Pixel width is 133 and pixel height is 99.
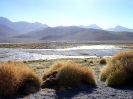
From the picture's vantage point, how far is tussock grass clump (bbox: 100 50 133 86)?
48.8 feet

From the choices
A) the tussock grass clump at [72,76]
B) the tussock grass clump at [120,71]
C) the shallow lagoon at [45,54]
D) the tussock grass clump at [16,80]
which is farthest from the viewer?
the shallow lagoon at [45,54]

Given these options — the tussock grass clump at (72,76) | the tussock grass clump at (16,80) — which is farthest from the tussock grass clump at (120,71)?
the tussock grass clump at (16,80)

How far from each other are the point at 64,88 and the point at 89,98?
205 cm

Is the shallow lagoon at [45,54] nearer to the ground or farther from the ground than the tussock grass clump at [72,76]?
nearer to the ground

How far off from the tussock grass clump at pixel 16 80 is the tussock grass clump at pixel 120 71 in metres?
4.70

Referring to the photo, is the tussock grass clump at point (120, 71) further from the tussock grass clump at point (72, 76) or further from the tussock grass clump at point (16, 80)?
the tussock grass clump at point (16, 80)

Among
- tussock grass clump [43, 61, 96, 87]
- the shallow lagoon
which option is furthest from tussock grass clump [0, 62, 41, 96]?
the shallow lagoon

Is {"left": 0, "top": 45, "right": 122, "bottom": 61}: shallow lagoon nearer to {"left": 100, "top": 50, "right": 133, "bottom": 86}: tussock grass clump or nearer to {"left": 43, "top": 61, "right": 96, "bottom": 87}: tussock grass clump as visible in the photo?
{"left": 100, "top": 50, "right": 133, "bottom": 86}: tussock grass clump

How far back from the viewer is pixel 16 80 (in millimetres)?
12391

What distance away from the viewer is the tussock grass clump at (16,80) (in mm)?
11961

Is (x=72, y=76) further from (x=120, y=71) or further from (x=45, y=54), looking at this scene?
(x=45, y=54)

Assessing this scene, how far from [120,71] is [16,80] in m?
6.57

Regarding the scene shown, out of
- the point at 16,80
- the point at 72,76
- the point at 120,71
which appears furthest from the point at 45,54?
the point at 16,80

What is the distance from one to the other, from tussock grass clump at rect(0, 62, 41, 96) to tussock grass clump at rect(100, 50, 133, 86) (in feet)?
15.4
